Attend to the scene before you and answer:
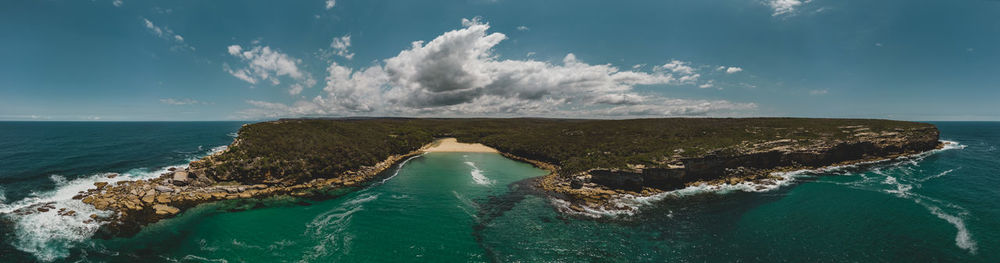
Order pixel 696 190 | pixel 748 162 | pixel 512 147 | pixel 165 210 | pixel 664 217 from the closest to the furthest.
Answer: pixel 165 210, pixel 664 217, pixel 696 190, pixel 748 162, pixel 512 147

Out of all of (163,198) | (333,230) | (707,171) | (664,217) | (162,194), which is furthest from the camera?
(707,171)

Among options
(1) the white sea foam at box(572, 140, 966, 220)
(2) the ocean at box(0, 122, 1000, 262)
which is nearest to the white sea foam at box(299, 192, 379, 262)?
Answer: (2) the ocean at box(0, 122, 1000, 262)

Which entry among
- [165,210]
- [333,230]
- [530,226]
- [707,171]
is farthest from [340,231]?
[707,171]

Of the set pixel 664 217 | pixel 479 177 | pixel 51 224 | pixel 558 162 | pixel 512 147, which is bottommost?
pixel 664 217

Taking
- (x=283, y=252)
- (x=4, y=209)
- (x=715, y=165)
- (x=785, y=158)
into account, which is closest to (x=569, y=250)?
(x=283, y=252)

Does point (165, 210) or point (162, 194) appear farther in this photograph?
point (162, 194)

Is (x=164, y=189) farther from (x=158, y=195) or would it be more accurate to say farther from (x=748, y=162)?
(x=748, y=162)
